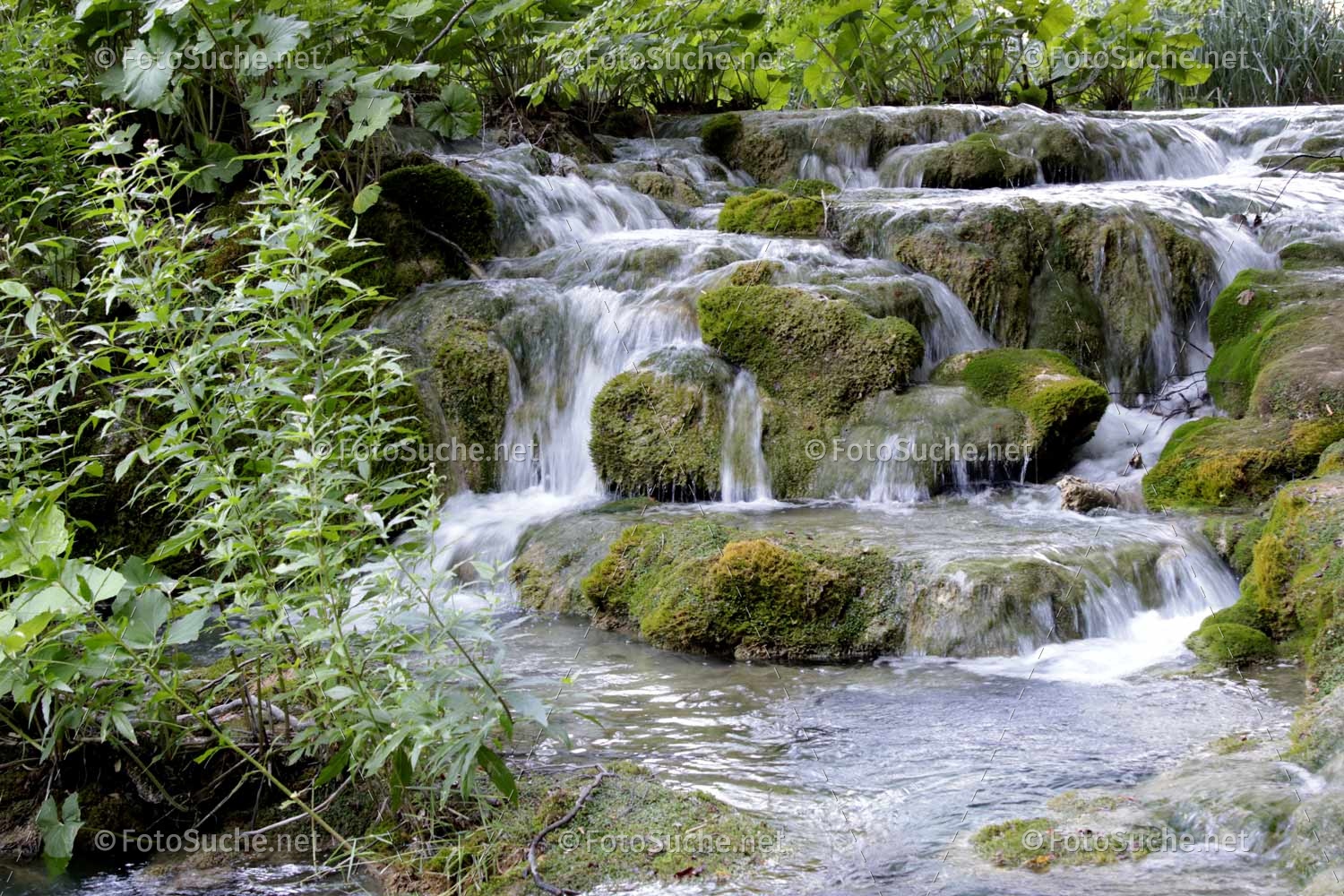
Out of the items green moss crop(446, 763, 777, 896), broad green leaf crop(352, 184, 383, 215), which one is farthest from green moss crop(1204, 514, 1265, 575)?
broad green leaf crop(352, 184, 383, 215)

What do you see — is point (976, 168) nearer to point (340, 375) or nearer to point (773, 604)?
point (773, 604)

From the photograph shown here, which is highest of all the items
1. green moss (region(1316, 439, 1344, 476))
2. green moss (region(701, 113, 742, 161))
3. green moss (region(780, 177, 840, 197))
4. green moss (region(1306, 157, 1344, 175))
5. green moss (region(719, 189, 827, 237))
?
green moss (region(701, 113, 742, 161))

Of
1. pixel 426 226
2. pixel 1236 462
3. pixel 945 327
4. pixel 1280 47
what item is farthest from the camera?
pixel 1280 47

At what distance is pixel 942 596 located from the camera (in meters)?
5.40

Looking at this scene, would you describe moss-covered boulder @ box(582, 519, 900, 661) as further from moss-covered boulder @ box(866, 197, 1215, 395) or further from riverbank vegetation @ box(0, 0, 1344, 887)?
moss-covered boulder @ box(866, 197, 1215, 395)

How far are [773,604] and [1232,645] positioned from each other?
2057mm

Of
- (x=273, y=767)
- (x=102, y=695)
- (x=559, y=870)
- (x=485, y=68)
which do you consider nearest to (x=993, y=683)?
(x=559, y=870)

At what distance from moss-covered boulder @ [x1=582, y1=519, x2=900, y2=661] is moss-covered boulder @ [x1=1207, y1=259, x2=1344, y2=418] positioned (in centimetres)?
306

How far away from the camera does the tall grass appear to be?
14.4 m

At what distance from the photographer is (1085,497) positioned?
675 centimetres

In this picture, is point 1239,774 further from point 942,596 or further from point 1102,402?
point 1102,402

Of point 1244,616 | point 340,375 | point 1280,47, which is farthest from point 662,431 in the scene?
point 1280,47

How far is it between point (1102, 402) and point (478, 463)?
444 cm

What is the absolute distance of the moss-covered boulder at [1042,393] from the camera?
24.3ft
